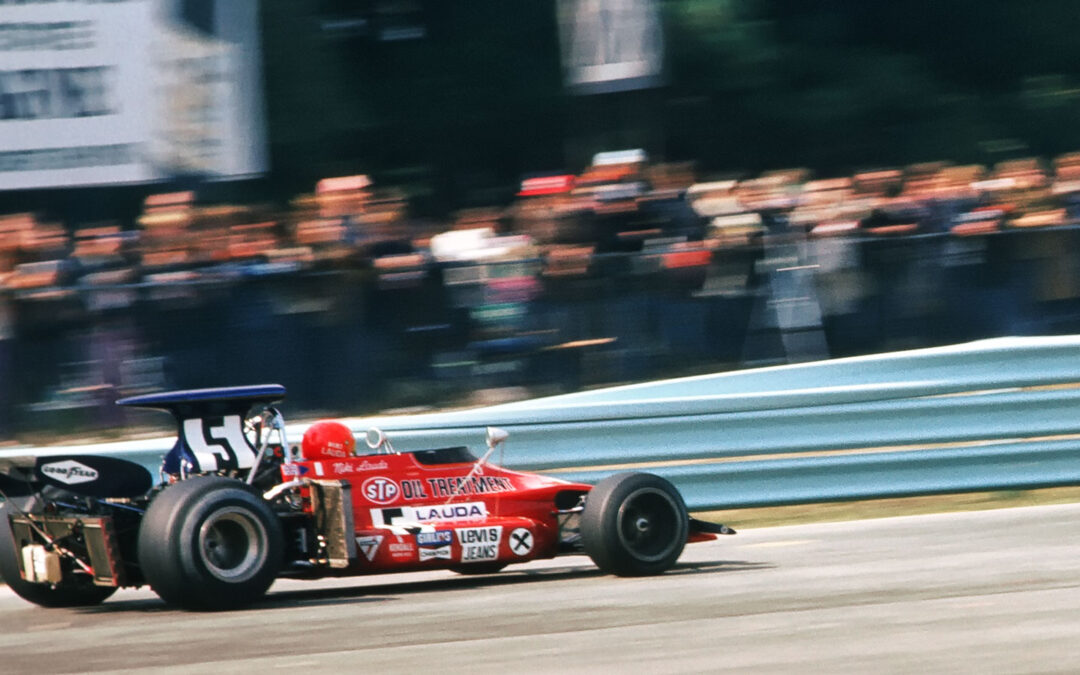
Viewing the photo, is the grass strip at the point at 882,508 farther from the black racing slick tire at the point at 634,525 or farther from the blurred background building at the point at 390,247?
the black racing slick tire at the point at 634,525

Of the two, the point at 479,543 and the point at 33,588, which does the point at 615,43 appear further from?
the point at 33,588

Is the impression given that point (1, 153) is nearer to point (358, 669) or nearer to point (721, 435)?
point (721, 435)

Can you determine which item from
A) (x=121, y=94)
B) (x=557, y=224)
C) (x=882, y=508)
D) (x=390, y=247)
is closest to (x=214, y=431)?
(x=390, y=247)

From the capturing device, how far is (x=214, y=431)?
8234mm

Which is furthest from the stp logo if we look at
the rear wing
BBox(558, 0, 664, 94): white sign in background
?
BBox(558, 0, 664, 94): white sign in background

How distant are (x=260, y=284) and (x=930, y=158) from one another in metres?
11.2

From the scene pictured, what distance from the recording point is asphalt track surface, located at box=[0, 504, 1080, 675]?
231 inches

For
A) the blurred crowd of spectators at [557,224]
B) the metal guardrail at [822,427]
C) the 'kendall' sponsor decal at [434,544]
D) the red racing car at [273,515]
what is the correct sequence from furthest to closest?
1. the blurred crowd of spectators at [557,224]
2. the metal guardrail at [822,427]
3. the 'kendall' sponsor decal at [434,544]
4. the red racing car at [273,515]

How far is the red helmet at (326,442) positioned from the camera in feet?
27.2

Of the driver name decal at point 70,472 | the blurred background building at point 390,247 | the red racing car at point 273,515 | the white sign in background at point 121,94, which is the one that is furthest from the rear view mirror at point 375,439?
the white sign in background at point 121,94

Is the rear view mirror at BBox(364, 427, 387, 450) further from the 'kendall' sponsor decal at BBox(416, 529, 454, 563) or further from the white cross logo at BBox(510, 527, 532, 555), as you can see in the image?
the white cross logo at BBox(510, 527, 532, 555)

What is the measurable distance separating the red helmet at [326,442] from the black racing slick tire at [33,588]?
1.15 m

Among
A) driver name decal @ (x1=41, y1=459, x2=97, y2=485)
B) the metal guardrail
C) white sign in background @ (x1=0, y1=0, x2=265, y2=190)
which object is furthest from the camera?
white sign in background @ (x1=0, y1=0, x2=265, y2=190)

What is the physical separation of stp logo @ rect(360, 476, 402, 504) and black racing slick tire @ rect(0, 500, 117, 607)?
1298mm
